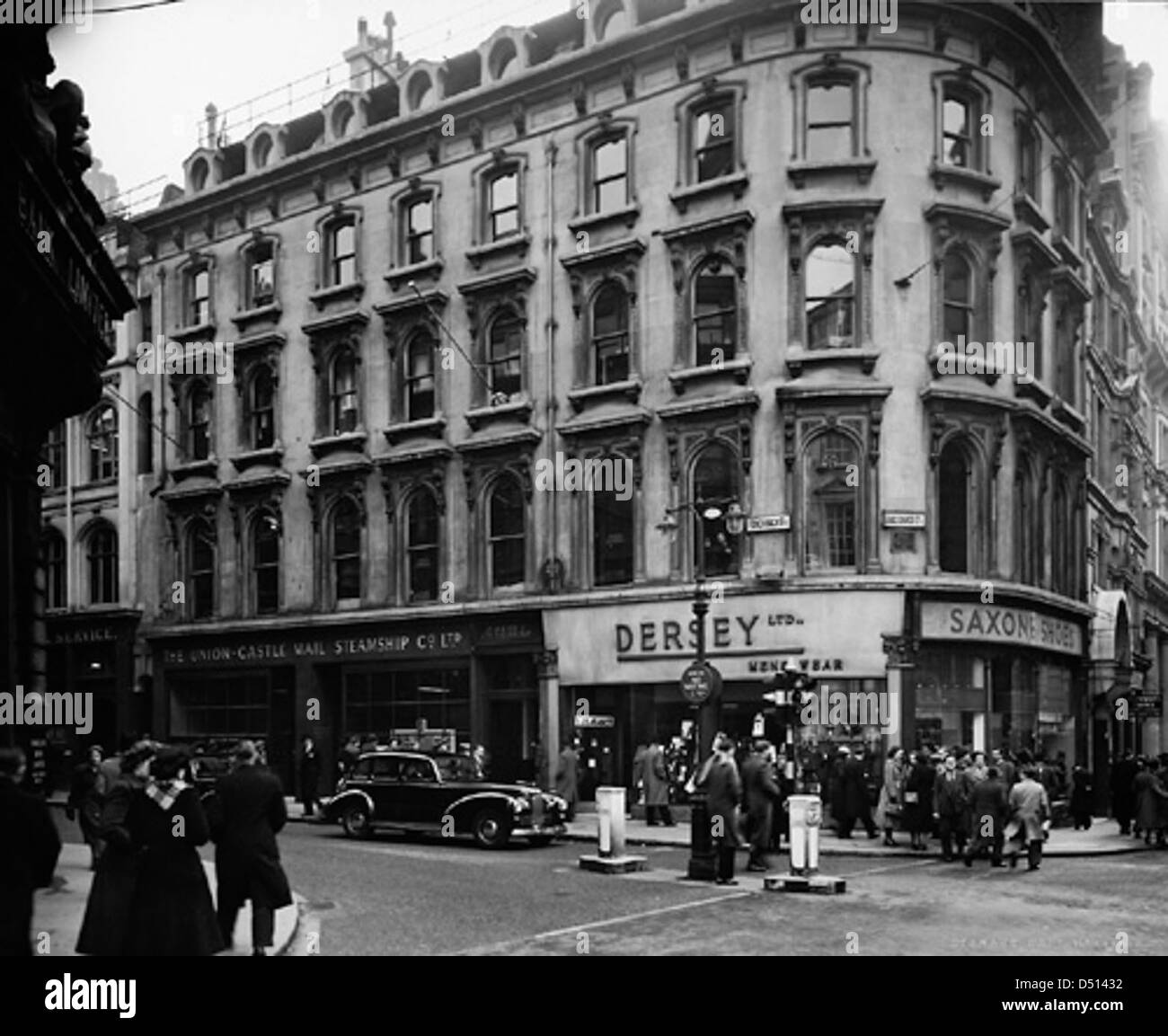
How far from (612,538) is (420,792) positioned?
7788mm

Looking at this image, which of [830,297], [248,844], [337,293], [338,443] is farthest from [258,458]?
[248,844]

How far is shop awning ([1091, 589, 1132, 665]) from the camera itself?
2994 centimetres

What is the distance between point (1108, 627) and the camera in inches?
1190

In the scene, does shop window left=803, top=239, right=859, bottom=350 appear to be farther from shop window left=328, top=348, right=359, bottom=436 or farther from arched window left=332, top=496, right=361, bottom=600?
arched window left=332, top=496, right=361, bottom=600

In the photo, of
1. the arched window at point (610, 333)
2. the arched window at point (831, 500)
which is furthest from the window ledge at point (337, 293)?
the arched window at point (831, 500)

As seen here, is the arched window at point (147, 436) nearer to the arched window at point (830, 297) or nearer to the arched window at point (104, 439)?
the arched window at point (104, 439)

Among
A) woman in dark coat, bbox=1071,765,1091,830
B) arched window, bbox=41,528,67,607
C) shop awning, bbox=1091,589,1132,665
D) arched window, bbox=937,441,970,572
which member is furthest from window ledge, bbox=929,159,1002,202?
arched window, bbox=41,528,67,607

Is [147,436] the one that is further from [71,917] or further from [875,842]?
[71,917]

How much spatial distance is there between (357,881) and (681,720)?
11.1 m

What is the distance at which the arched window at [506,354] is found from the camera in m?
28.3

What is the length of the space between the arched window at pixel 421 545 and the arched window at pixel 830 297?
830cm

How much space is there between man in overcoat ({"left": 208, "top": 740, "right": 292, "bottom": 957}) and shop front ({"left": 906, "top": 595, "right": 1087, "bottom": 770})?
603 inches

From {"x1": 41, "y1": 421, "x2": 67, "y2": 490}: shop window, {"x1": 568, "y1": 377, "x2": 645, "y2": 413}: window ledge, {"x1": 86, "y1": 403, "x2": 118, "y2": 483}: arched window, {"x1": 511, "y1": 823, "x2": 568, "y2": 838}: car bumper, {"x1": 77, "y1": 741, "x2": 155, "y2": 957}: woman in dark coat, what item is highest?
{"x1": 568, "y1": 377, "x2": 645, "y2": 413}: window ledge
